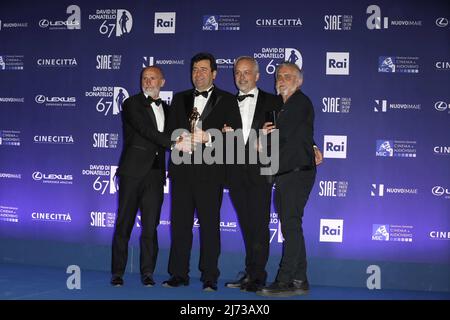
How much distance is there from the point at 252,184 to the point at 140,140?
1.04 metres

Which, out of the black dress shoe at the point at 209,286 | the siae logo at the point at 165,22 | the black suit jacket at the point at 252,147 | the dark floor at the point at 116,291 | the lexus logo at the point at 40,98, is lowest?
→ the dark floor at the point at 116,291

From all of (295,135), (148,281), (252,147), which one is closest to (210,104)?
(252,147)

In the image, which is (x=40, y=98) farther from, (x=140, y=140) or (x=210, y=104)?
(x=210, y=104)

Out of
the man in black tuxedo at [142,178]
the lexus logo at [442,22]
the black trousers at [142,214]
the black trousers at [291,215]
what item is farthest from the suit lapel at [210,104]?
the lexus logo at [442,22]

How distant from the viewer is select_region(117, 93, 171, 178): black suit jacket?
16.8 feet

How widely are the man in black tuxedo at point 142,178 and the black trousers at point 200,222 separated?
23cm

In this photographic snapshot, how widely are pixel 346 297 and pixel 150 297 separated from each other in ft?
5.61

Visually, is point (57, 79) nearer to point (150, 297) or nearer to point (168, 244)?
point (168, 244)

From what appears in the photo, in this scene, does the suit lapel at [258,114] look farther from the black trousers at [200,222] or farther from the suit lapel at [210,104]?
the black trousers at [200,222]

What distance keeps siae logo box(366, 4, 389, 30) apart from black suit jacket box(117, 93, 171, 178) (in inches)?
89.8

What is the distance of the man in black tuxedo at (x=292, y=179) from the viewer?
4879 mm

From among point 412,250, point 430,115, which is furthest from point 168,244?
point 430,115

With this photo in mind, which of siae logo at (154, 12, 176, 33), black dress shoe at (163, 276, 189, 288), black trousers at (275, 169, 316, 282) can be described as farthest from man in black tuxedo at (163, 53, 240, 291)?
siae logo at (154, 12, 176, 33)

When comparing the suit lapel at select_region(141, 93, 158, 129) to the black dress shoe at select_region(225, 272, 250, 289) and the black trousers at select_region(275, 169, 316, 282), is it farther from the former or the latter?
the black dress shoe at select_region(225, 272, 250, 289)
